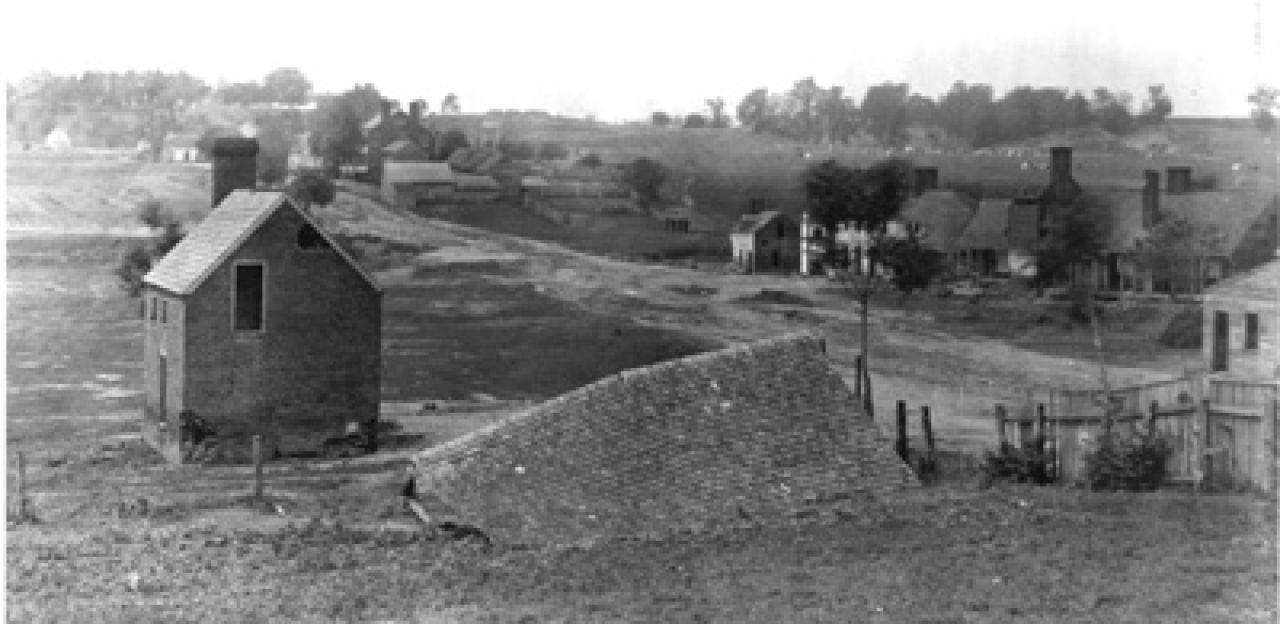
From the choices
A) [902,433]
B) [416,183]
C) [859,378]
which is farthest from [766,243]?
[416,183]

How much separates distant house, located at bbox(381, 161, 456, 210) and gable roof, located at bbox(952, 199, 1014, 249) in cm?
2049

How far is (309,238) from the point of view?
34.8m

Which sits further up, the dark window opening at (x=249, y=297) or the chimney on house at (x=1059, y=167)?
the chimney on house at (x=1059, y=167)

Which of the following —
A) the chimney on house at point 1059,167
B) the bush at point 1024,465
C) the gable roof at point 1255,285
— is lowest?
the bush at point 1024,465

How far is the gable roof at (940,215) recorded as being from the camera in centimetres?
4103

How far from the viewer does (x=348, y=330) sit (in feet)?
116

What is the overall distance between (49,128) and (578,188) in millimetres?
19326

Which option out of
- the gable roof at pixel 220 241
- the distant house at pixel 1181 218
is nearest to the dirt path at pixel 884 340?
the distant house at pixel 1181 218

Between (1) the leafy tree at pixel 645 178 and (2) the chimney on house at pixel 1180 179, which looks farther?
(1) the leafy tree at pixel 645 178

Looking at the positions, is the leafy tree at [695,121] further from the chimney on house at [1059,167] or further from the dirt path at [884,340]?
the chimney on house at [1059,167]

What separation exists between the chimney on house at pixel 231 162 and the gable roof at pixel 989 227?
1829cm

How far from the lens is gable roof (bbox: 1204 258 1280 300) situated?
93.2 feet

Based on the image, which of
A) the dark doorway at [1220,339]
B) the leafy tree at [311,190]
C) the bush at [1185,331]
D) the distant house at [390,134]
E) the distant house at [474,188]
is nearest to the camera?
the dark doorway at [1220,339]

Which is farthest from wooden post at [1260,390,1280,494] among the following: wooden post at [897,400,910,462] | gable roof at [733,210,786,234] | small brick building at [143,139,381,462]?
gable roof at [733,210,786,234]
